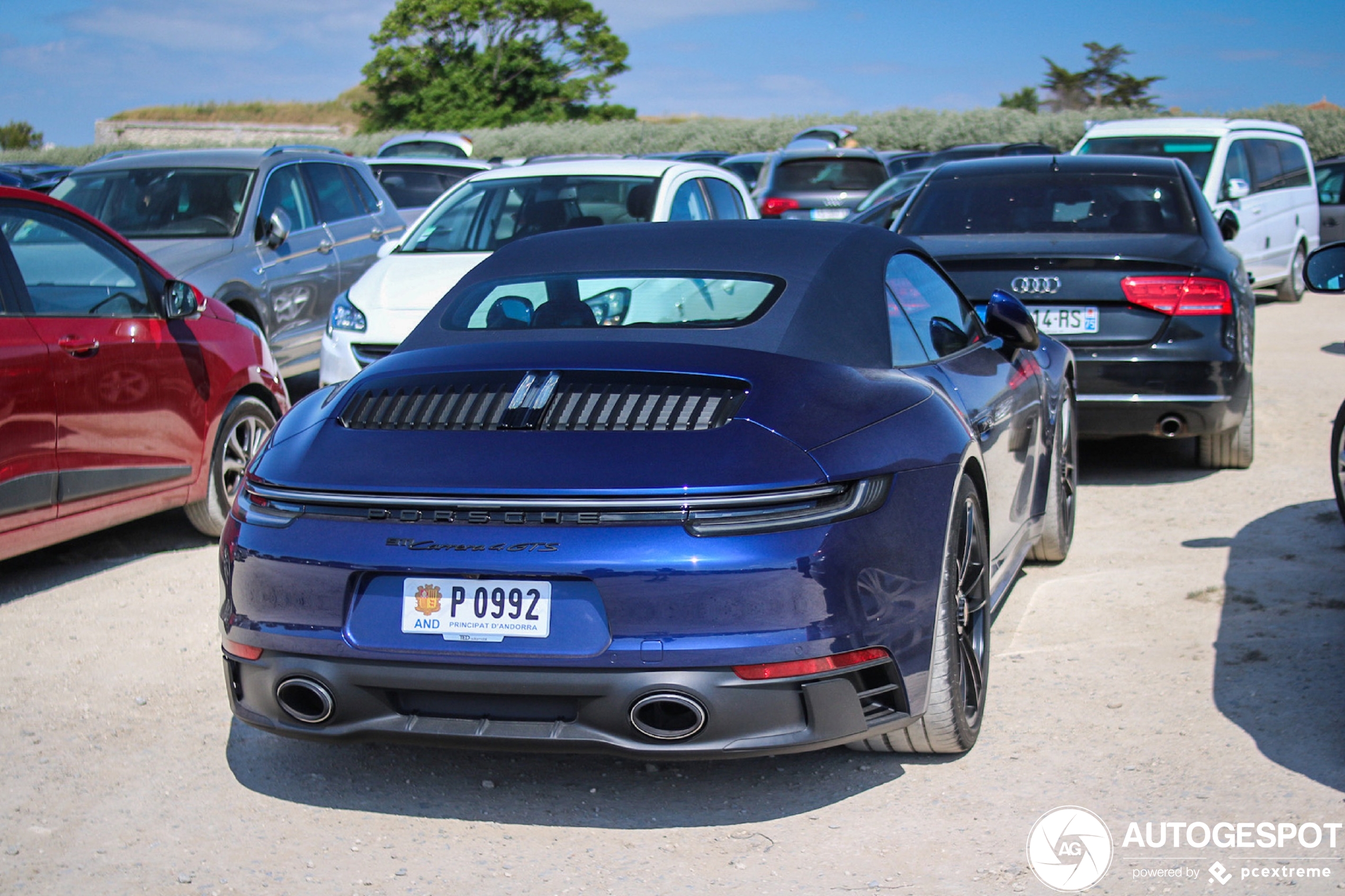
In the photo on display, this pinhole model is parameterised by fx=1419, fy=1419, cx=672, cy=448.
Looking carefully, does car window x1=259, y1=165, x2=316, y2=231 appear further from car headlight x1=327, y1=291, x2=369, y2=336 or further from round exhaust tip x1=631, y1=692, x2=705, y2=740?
round exhaust tip x1=631, y1=692, x2=705, y2=740

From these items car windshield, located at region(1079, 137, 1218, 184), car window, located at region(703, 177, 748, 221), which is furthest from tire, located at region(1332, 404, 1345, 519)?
car windshield, located at region(1079, 137, 1218, 184)

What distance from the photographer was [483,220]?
8.85 meters

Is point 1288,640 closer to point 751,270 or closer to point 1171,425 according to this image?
point 751,270

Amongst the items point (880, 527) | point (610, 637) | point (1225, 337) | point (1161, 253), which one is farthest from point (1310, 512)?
point (610, 637)

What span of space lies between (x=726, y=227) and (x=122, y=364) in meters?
2.77

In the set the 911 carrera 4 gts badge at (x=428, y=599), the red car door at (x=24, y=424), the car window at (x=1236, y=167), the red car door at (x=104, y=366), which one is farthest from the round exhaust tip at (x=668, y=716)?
the car window at (x=1236, y=167)

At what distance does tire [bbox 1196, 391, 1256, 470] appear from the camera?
7531mm

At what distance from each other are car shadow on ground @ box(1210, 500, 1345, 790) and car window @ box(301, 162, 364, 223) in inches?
276

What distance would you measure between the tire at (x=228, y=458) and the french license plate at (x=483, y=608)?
3.42 meters

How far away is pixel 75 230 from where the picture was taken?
587 centimetres

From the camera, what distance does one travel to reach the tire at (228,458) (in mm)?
6438

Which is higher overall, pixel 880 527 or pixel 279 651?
pixel 880 527

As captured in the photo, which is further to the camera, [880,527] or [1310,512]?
[1310,512]

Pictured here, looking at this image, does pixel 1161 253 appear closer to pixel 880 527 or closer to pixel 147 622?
pixel 880 527
